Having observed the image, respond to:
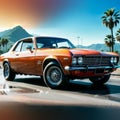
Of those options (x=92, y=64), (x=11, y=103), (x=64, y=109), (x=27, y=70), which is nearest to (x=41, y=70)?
(x=27, y=70)

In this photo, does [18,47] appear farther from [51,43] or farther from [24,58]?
[51,43]

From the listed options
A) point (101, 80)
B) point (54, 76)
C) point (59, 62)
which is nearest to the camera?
point (59, 62)

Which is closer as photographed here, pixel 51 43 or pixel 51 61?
pixel 51 61

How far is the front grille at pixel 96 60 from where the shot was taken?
9.58m

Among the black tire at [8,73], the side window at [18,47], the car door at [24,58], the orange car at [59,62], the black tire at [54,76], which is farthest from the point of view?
the black tire at [8,73]

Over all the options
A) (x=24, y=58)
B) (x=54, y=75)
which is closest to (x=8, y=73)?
(x=24, y=58)

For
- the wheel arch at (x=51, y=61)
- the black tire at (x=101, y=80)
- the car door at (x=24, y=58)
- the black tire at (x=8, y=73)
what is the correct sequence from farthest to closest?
the black tire at (x=8, y=73) → the black tire at (x=101, y=80) → the car door at (x=24, y=58) → the wheel arch at (x=51, y=61)

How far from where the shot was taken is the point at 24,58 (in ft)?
36.8

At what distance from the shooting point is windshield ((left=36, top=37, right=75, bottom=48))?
11023mm

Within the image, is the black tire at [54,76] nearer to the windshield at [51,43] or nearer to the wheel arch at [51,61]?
the wheel arch at [51,61]

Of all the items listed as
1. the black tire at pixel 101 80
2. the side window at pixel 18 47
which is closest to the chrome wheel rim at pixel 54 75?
the black tire at pixel 101 80

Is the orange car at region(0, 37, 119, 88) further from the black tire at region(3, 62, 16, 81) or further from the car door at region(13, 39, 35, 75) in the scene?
the black tire at region(3, 62, 16, 81)

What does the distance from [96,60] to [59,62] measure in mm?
1070

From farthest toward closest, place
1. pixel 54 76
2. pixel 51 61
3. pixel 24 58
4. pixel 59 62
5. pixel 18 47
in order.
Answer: pixel 18 47 → pixel 24 58 → pixel 51 61 → pixel 54 76 → pixel 59 62
